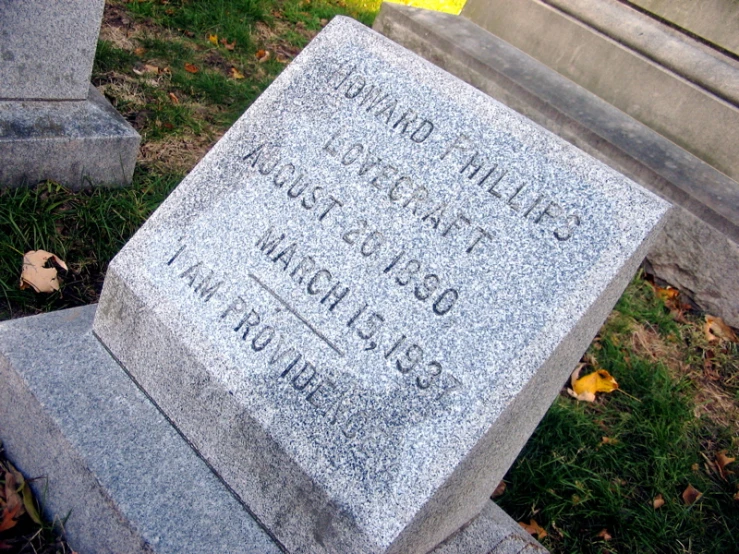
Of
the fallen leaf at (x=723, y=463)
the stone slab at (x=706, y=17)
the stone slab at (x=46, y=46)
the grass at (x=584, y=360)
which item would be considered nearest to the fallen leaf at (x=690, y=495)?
the grass at (x=584, y=360)

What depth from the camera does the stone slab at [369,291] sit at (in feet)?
5.28

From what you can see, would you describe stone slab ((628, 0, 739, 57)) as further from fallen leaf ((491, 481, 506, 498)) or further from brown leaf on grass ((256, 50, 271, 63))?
fallen leaf ((491, 481, 506, 498))

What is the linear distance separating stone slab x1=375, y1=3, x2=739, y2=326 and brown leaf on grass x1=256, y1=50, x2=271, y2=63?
0.90m

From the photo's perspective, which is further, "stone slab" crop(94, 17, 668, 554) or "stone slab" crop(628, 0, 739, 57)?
"stone slab" crop(628, 0, 739, 57)

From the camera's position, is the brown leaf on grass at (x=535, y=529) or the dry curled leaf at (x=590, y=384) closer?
the brown leaf on grass at (x=535, y=529)

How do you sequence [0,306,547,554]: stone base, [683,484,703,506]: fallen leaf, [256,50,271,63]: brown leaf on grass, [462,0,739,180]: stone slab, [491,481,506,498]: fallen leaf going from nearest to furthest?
[0,306,547,554]: stone base
[491,481,506,498]: fallen leaf
[683,484,703,506]: fallen leaf
[462,0,739,180]: stone slab
[256,50,271,63]: brown leaf on grass

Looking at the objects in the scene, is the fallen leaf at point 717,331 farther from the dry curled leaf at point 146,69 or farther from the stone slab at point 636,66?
the dry curled leaf at point 146,69

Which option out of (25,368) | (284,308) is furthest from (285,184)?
(25,368)

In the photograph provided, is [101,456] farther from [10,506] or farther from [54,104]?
[54,104]

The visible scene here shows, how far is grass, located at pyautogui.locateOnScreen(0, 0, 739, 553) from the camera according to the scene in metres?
2.41

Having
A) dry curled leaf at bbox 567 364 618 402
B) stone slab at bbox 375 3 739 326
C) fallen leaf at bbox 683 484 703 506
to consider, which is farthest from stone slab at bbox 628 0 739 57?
fallen leaf at bbox 683 484 703 506

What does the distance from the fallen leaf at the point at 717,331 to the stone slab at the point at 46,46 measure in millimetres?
3177

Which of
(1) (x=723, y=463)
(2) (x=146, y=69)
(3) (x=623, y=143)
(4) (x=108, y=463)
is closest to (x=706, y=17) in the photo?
(3) (x=623, y=143)

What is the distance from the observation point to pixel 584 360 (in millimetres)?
3035
